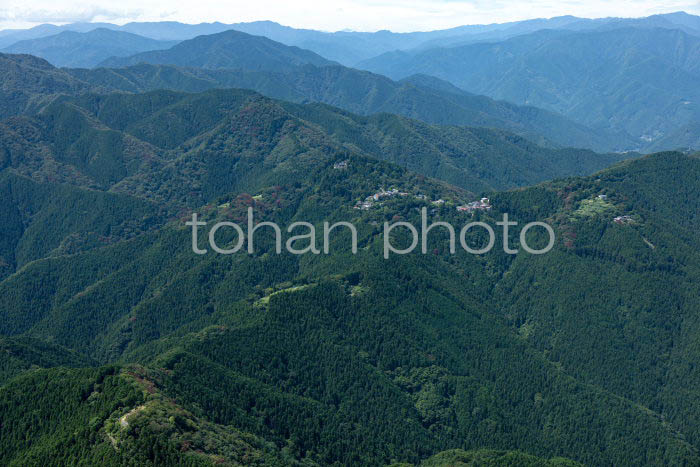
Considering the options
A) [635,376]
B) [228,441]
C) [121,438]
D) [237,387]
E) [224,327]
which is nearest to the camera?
[121,438]

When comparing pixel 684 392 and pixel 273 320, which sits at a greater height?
pixel 273 320

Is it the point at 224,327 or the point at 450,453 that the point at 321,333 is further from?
the point at 450,453

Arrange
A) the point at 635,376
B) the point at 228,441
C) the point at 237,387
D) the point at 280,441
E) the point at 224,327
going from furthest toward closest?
the point at 635,376, the point at 224,327, the point at 237,387, the point at 280,441, the point at 228,441

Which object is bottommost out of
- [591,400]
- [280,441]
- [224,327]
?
[591,400]

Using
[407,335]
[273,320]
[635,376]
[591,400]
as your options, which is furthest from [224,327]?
[635,376]

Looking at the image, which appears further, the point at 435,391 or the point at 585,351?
the point at 585,351

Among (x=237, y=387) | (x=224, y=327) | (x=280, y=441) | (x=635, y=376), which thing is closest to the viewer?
(x=280, y=441)

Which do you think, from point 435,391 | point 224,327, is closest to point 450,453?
point 435,391

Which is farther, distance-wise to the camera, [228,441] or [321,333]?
[321,333]

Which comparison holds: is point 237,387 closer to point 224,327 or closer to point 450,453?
point 224,327
